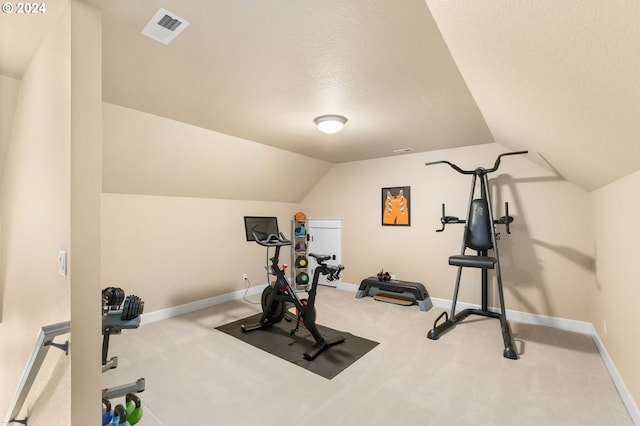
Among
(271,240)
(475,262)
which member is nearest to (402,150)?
(475,262)

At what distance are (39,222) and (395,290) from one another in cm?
408

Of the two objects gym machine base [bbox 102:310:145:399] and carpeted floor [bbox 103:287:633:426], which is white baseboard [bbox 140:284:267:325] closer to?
carpeted floor [bbox 103:287:633:426]

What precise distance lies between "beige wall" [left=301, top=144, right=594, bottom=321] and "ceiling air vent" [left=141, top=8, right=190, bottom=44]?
3.83 metres

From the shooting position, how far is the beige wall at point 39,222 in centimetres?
145

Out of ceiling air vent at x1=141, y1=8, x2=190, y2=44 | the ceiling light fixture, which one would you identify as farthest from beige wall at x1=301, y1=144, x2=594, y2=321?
ceiling air vent at x1=141, y1=8, x2=190, y2=44

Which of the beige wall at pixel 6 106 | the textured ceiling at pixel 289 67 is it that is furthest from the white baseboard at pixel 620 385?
the beige wall at pixel 6 106

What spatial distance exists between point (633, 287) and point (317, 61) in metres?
2.68

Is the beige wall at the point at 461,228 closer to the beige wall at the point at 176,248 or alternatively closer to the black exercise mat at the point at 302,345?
the beige wall at the point at 176,248

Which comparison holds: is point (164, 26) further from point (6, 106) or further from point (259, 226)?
point (259, 226)

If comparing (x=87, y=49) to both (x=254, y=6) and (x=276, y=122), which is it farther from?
(x=276, y=122)

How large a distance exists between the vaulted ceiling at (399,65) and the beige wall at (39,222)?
1.01 feet

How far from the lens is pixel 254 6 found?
55.1 inches

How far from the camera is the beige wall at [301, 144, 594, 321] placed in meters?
3.53

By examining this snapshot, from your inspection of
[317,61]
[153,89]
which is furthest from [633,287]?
[153,89]
